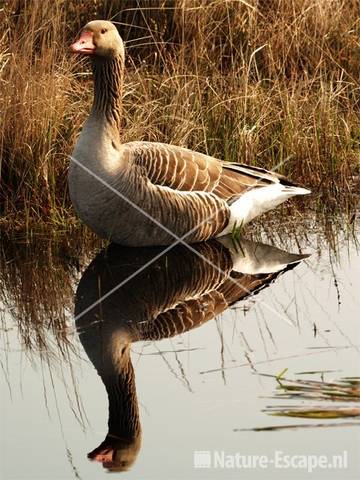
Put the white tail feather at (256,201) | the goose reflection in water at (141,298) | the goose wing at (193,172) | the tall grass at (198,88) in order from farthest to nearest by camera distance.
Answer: the tall grass at (198,88), the white tail feather at (256,201), the goose wing at (193,172), the goose reflection in water at (141,298)

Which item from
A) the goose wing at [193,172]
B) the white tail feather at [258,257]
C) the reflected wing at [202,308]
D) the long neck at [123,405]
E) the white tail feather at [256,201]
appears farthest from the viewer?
the white tail feather at [256,201]

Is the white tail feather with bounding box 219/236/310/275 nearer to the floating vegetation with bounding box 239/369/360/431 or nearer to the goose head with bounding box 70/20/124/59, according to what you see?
the goose head with bounding box 70/20/124/59

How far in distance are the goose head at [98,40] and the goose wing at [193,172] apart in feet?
2.25

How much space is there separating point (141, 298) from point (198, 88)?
3430 millimetres

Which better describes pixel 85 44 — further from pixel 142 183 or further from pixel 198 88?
pixel 198 88

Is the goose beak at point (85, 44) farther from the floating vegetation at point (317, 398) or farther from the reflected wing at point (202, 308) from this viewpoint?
the floating vegetation at point (317, 398)

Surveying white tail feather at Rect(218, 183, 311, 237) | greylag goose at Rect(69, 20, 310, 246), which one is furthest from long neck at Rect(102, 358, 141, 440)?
white tail feather at Rect(218, 183, 311, 237)

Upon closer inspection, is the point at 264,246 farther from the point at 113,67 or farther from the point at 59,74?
the point at 59,74

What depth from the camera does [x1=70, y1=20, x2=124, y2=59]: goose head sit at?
9195mm

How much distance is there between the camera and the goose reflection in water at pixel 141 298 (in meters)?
6.12

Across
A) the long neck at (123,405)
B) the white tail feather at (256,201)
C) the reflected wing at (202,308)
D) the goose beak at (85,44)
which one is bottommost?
the long neck at (123,405)

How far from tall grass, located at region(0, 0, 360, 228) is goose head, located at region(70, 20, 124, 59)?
0.98 metres

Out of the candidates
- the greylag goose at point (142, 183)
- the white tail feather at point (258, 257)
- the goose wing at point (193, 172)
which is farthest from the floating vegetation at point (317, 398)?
the goose wing at point (193, 172)

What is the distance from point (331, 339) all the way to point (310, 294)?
982mm
